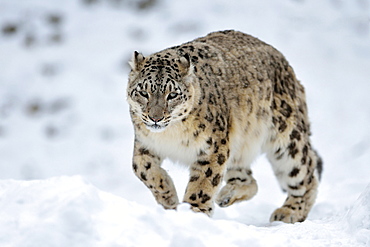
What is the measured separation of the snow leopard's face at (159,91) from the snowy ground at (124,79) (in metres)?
0.80

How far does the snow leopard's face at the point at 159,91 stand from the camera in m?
6.14

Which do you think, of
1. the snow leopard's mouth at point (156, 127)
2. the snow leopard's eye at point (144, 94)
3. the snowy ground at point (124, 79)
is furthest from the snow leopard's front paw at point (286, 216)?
the snow leopard's eye at point (144, 94)

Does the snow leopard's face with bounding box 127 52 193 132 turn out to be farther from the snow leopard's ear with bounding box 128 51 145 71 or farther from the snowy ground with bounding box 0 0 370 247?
the snowy ground with bounding box 0 0 370 247

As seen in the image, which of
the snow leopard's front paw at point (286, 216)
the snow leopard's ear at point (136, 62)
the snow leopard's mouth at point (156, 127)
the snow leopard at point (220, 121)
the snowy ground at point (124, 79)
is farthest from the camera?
the snowy ground at point (124, 79)

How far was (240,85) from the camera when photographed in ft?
23.8

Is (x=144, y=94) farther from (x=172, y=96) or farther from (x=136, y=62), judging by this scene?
(x=136, y=62)

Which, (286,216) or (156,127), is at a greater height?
(156,127)

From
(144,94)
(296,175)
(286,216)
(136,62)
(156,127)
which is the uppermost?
(136,62)

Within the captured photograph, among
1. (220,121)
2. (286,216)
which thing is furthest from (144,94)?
(286,216)

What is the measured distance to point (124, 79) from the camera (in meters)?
14.3

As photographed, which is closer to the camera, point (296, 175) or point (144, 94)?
point (144, 94)

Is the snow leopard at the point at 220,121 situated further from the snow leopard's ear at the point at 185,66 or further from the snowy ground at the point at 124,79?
the snowy ground at the point at 124,79

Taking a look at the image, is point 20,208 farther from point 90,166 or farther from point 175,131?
point 90,166

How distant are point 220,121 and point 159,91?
80cm
